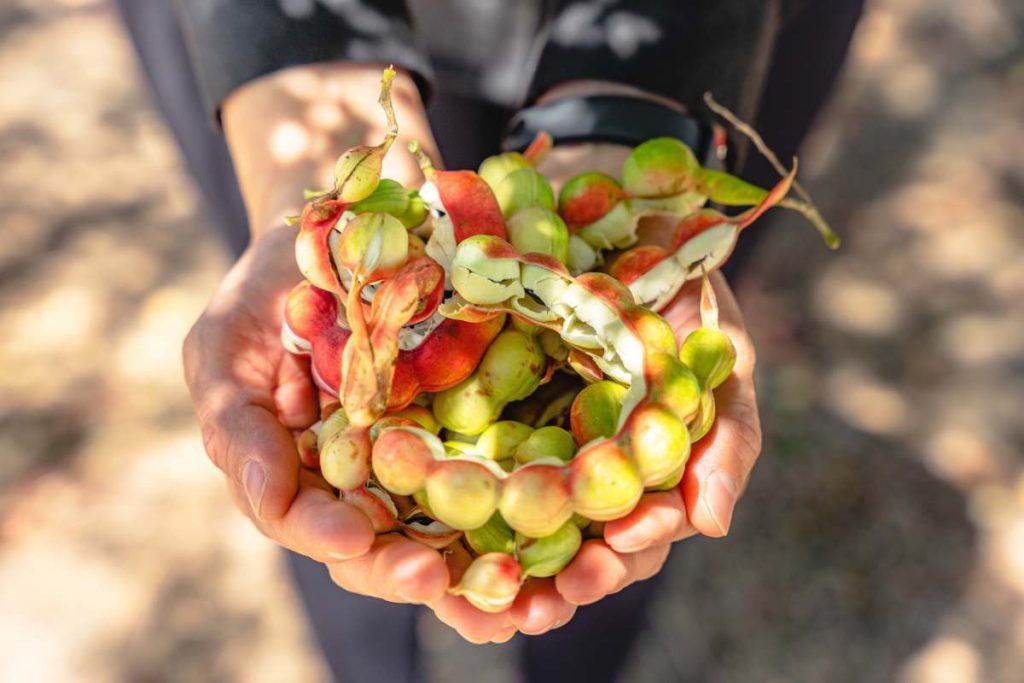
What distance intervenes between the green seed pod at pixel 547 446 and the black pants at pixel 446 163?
35.1 inches

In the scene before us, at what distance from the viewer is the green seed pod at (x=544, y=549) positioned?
116 centimetres

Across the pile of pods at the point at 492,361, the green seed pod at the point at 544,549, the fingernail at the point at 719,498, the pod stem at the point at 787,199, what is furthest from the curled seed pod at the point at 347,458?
the pod stem at the point at 787,199

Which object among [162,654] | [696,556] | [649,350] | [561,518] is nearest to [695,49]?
[649,350]

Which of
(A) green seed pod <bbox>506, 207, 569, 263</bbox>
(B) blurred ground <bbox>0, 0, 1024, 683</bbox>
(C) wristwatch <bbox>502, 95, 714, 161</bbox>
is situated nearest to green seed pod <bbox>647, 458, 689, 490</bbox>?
(A) green seed pod <bbox>506, 207, 569, 263</bbox>

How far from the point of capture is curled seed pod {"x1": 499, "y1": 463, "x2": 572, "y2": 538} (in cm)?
108

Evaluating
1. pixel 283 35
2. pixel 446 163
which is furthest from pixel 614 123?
pixel 283 35

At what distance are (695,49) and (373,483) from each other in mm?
966

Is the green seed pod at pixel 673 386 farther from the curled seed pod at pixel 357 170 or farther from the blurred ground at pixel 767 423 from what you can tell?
the blurred ground at pixel 767 423

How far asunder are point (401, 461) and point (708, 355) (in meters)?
0.41

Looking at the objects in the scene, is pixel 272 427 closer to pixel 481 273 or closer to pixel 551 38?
pixel 481 273

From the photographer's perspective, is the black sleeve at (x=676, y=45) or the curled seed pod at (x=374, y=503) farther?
the black sleeve at (x=676, y=45)

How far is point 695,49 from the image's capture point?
168cm

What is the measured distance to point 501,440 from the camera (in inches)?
48.5

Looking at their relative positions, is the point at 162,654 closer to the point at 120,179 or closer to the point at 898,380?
the point at 120,179
